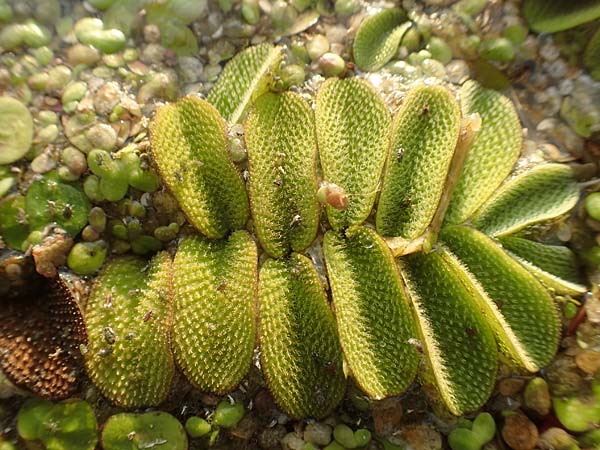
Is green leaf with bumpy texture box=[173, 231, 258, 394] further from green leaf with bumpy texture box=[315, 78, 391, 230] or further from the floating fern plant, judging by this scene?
green leaf with bumpy texture box=[315, 78, 391, 230]

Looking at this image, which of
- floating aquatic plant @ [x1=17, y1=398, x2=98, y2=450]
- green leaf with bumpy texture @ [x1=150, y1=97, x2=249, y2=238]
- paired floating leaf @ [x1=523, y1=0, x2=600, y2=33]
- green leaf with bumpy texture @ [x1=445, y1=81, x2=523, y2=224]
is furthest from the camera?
paired floating leaf @ [x1=523, y1=0, x2=600, y2=33]

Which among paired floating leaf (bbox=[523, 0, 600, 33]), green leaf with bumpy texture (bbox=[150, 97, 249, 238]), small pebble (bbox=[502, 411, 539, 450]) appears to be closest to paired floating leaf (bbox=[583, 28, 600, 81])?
paired floating leaf (bbox=[523, 0, 600, 33])

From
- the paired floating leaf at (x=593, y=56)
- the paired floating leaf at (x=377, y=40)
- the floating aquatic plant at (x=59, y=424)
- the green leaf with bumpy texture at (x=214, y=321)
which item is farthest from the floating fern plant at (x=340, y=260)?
the paired floating leaf at (x=593, y=56)

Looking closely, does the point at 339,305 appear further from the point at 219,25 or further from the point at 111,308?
the point at 219,25

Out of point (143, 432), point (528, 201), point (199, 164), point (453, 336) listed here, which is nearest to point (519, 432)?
point (453, 336)

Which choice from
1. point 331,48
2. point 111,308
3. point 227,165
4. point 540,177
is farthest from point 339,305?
point 331,48

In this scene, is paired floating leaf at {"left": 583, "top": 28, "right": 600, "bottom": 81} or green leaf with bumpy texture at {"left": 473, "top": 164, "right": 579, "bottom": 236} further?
paired floating leaf at {"left": 583, "top": 28, "right": 600, "bottom": 81}
